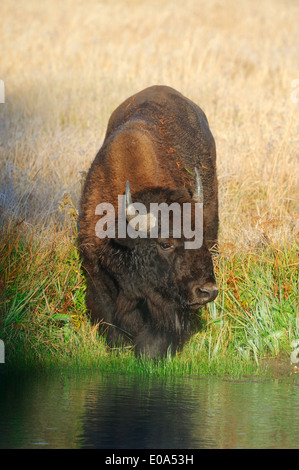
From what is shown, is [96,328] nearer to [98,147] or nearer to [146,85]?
[98,147]

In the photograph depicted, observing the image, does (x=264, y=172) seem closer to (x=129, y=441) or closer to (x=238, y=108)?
(x=238, y=108)

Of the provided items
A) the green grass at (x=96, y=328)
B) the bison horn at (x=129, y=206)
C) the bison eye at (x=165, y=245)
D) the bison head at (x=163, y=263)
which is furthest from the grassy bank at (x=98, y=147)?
the bison horn at (x=129, y=206)

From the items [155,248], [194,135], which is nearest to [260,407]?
[155,248]

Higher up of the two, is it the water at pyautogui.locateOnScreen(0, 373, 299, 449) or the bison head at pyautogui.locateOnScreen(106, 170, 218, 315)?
the bison head at pyautogui.locateOnScreen(106, 170, 218, 315)

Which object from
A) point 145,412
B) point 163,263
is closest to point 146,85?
point 163,263

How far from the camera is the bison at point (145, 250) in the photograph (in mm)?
6559

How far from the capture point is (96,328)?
7129 mm

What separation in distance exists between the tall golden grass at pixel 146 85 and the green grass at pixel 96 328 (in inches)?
17.8

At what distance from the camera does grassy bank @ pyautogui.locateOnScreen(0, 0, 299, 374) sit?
273 inches

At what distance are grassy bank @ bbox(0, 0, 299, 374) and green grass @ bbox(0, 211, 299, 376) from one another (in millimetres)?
14

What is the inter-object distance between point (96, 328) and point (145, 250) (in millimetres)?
968

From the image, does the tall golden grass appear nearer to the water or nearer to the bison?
the bison

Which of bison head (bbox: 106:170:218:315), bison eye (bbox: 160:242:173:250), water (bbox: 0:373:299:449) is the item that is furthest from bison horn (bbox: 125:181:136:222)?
water (bbox: 0:373:299:449)

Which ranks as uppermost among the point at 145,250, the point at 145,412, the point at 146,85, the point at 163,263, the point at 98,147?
the point at 146,85
